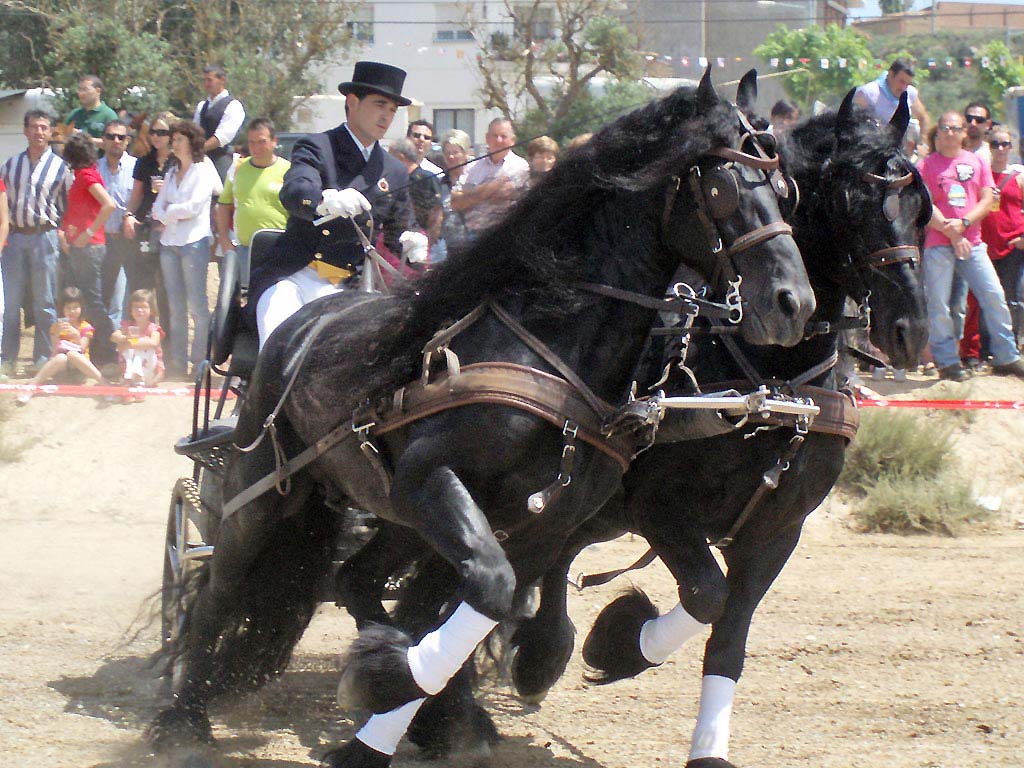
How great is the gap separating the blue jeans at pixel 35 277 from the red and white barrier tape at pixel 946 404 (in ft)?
21.2

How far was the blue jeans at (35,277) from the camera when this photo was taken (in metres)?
10.5

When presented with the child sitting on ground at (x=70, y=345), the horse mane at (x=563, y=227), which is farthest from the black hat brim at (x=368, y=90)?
the child sitting on ground at (x=70, y=345)

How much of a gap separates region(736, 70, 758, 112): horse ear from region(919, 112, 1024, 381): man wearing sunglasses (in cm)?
571

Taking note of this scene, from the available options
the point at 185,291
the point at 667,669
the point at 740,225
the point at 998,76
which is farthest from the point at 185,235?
the point at 998,76

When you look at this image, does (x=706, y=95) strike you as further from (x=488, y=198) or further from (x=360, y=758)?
(x=360, y=758)

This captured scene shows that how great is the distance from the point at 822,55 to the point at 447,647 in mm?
40904

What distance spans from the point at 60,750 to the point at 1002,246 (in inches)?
315

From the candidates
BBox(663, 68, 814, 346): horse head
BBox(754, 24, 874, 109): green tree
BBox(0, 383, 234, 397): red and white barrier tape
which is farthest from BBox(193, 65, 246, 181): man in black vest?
BBox(754, 24, 874, 109): green tree

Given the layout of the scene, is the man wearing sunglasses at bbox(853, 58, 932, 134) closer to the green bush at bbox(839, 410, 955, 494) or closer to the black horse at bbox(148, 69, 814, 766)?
the green bush at bbox(839, 410, 955, 494)

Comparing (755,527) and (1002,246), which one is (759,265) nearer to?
(755,527)

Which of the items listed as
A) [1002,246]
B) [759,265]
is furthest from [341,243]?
[1002,246]

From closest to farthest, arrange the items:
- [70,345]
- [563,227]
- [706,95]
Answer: [706,95] < [563,227] < [70,345]

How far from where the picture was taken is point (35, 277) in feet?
34.6

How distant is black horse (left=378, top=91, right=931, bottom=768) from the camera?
4.08 meters
